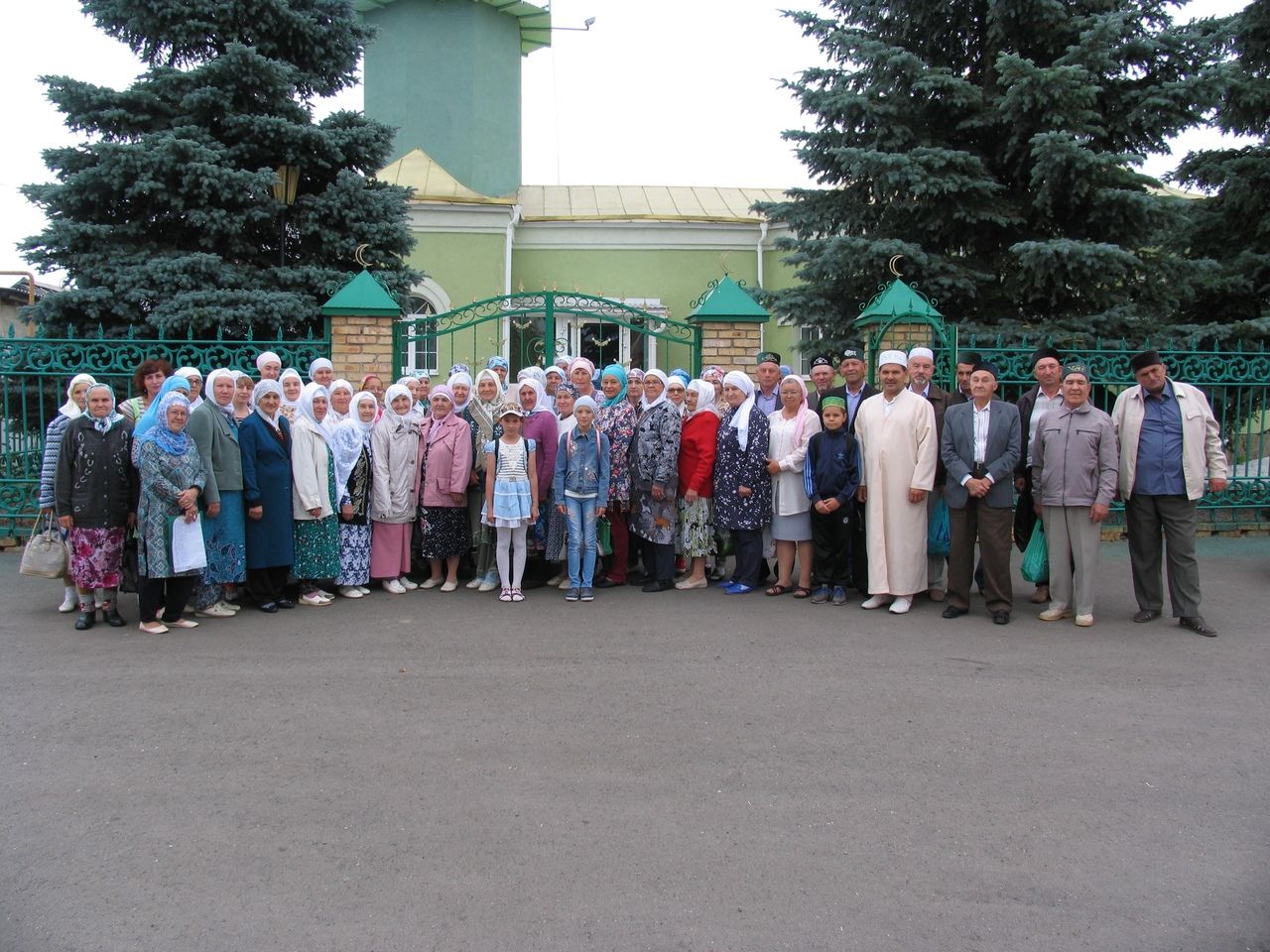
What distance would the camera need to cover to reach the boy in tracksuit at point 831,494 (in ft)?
24.3

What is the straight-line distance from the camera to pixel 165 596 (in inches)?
268

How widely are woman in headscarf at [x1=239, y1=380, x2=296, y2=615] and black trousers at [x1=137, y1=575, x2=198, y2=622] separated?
51 cm

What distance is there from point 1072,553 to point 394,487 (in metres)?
5.12

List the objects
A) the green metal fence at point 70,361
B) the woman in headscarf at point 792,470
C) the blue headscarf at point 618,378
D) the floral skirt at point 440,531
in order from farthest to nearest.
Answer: the green metal fence at point 70,361 → the blue headscarf at point 618,378 → the floral skirt at point 440,531 → the woman in headscarf at point 792,470

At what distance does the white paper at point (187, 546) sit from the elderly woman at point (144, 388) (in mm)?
1075

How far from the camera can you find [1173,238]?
45.2ft

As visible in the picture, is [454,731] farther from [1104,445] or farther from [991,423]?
[1104,445]

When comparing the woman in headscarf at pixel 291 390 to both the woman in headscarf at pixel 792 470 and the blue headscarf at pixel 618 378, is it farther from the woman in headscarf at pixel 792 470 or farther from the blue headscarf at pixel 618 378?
the woman in headscarf at pixel 792 470

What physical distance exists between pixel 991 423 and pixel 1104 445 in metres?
0.76

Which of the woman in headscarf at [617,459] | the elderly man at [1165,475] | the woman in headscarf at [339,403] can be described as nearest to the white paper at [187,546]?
the woman in headscarf at [339,403]

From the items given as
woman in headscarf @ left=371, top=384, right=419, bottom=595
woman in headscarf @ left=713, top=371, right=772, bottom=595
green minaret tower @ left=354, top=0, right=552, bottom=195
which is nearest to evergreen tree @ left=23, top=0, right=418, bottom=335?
woman in headscarf @ left=371, top=384, right=419, bottom=595

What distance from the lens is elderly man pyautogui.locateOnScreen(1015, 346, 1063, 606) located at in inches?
285

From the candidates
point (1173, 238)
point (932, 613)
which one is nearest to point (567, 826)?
point (932, 613)

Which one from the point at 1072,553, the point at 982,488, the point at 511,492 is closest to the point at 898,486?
the point at 982,488
